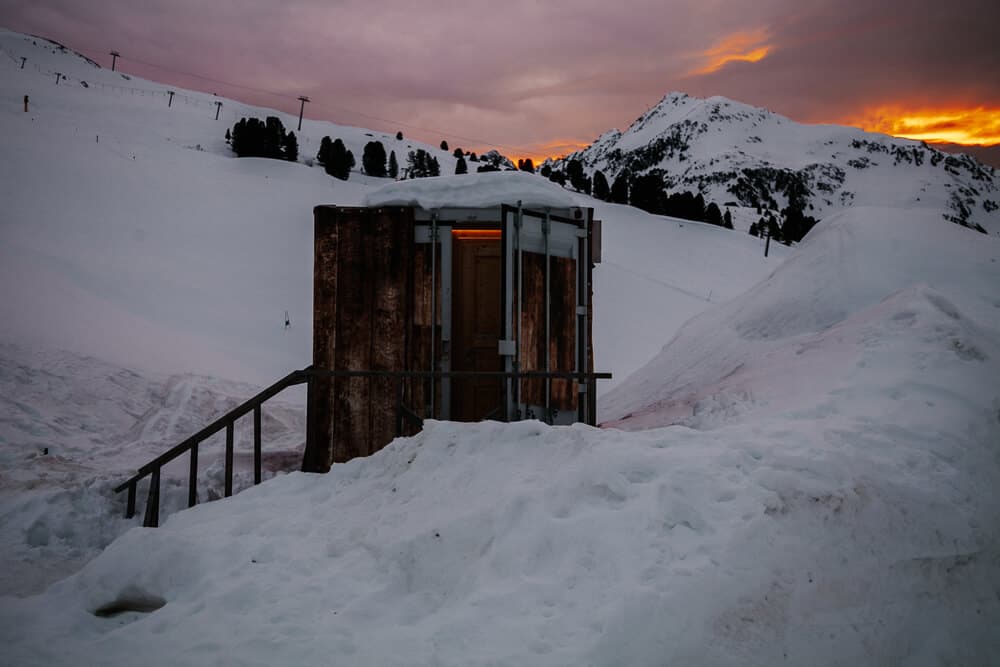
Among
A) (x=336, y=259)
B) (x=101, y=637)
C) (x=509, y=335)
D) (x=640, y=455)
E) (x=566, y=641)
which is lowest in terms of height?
(x=101, y=637)

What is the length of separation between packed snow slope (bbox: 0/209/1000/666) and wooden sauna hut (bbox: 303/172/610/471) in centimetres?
144

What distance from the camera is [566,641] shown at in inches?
117

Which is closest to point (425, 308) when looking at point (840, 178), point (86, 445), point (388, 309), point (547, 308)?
point (388, 309)

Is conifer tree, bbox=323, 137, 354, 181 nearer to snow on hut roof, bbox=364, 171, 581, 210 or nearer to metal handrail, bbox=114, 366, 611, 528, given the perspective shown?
snow on hut roof, bbox=364, 171, 581, 210

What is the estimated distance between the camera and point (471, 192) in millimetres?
7441

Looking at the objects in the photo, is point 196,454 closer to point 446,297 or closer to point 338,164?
point 446,297

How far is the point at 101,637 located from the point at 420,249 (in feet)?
16.1

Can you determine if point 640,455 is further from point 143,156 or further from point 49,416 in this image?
point 143,156

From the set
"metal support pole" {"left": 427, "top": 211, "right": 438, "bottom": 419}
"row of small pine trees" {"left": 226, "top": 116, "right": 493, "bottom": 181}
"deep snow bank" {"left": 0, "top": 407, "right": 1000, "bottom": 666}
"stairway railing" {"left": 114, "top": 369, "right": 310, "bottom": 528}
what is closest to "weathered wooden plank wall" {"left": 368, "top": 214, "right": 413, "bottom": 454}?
"metal support pole" {"left": 427, "top": 211, "right": 438, "bottom": 419}

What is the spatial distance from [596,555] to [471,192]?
16.9ft

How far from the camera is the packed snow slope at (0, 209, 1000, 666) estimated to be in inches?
120

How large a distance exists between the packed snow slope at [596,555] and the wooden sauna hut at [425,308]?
1443 millimetres

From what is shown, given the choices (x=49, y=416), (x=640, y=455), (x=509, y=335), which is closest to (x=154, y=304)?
(x=49, y=416)

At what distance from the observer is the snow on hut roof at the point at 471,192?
23.8ft
